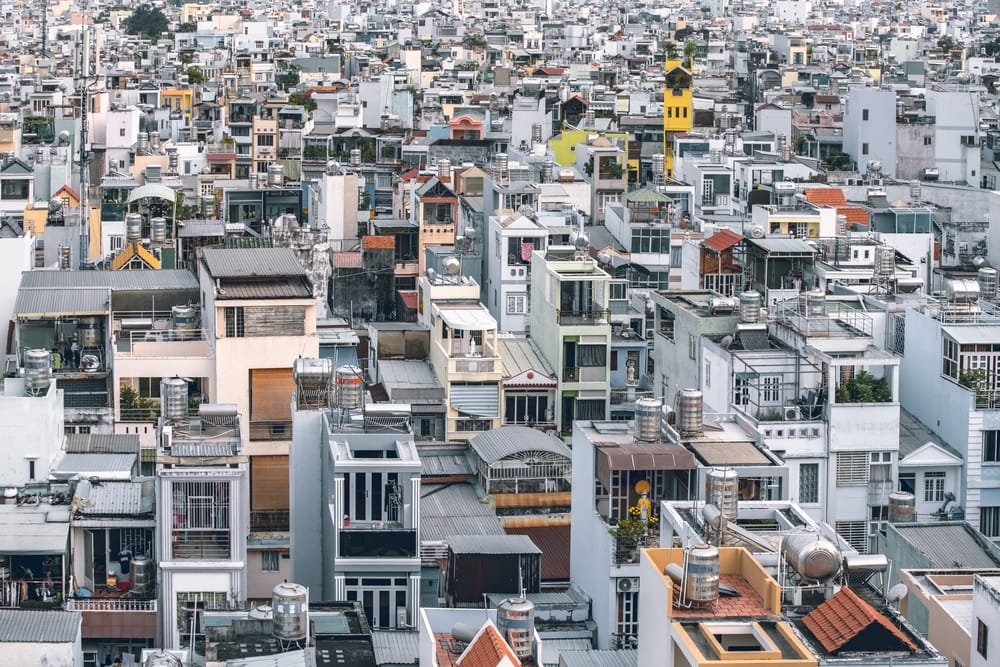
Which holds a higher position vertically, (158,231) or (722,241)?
(722,241)

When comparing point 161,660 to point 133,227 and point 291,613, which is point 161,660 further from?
point 133,227

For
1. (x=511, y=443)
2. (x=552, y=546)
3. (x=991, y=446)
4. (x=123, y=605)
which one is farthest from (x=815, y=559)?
(x=511, y=443)

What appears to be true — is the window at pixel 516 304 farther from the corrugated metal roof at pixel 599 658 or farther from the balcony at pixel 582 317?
the corrugated metal roof at pixel 599 658

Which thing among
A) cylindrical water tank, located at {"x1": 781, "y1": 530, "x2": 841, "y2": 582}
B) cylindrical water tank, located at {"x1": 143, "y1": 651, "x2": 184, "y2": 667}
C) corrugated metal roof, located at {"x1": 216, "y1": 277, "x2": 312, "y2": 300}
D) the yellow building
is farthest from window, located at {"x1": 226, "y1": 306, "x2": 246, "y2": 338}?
the yellow building

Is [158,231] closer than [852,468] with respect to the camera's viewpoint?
No

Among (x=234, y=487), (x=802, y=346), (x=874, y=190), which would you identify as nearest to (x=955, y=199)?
(x=874, y=190)

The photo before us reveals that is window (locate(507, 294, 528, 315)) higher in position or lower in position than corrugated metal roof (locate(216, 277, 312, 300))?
lower

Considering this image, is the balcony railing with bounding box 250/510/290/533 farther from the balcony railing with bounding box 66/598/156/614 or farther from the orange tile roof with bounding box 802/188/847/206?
the orange tile roof with bounding box 802/188/847/206
